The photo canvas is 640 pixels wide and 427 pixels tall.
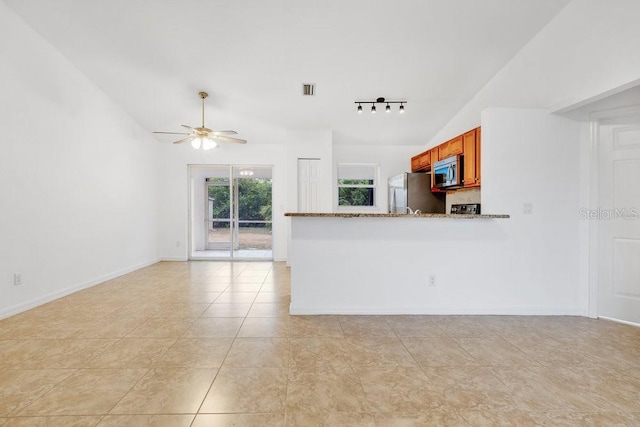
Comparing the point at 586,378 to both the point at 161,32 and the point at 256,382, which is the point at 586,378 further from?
the point at 161,32

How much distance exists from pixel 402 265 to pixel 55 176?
14.4ft

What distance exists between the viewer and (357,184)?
6.16 m

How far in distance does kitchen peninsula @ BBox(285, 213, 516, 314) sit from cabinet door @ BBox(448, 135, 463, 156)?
1.30 m

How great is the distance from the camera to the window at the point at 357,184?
20.2ft

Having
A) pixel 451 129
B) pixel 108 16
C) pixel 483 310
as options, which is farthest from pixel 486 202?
pixel 108 16

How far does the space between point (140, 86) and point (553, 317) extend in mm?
6127

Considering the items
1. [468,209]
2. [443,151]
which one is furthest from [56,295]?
[443,151]

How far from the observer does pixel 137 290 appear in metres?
3.93

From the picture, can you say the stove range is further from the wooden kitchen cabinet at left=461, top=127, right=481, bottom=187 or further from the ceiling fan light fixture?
the ceiling fan light fixture

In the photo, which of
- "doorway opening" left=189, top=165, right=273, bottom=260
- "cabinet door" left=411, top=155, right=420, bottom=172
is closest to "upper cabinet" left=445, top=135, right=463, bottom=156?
"cabinet door" left=411, top=155, right=420, bottom=172

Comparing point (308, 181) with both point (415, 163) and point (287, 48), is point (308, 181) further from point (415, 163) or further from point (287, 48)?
point (287, 48)

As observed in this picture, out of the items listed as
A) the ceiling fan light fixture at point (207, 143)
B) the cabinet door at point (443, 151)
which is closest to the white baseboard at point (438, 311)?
the cabinet door at point (443, 151)

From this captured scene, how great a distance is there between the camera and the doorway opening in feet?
20.9

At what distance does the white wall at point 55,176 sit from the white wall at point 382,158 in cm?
404
